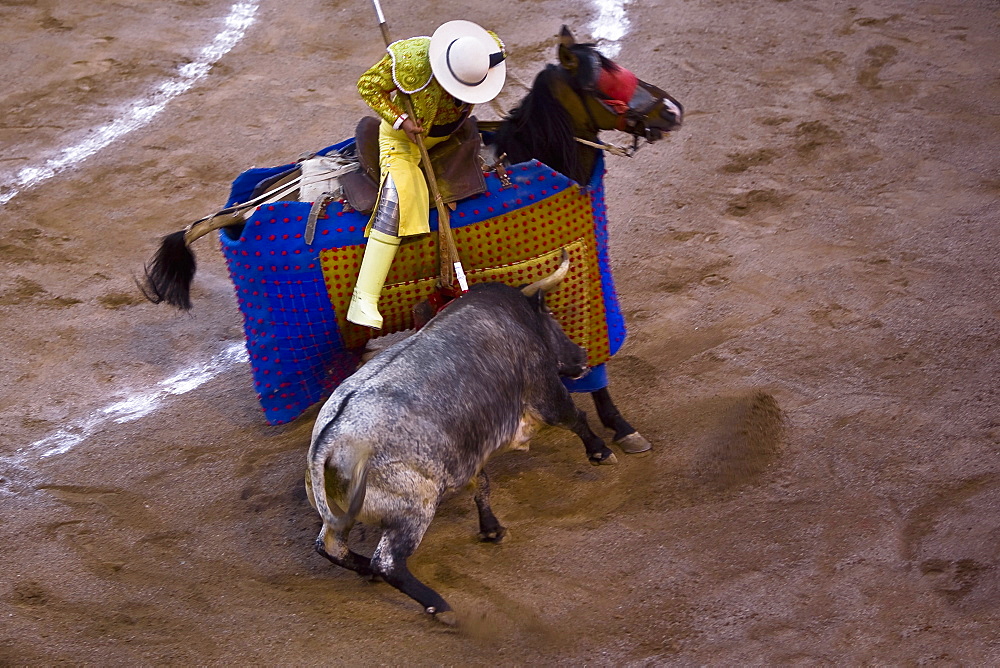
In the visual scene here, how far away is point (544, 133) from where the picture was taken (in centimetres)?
413

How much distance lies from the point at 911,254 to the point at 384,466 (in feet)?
12.8

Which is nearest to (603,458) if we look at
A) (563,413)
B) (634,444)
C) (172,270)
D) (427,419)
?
(634,444)

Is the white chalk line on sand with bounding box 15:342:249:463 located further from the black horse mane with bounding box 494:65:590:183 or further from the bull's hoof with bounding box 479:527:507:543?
the black horse mane with bounding box 494:65:590:183

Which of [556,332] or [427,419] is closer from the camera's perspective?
[427,419]

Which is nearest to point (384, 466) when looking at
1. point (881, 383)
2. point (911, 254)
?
point (881, 383)

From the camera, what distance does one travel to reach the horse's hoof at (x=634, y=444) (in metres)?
4.53

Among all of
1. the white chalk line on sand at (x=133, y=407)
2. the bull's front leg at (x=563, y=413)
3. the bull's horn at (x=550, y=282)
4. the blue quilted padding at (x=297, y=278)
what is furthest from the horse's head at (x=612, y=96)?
the white chalk line on sand at (x=133, y=407)

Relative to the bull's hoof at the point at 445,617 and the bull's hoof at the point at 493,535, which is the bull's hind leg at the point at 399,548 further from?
the bull's hoof at the point at 493,535

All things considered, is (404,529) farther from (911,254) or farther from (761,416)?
(911,254)

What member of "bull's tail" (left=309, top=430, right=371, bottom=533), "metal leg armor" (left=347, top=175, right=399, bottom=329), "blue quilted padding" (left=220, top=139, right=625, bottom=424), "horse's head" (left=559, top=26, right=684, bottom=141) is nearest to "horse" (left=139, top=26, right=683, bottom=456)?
"horse's head" (left=559, top=26, right=684, bottom=141)

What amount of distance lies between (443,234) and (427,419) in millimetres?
886

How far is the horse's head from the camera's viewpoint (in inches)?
158

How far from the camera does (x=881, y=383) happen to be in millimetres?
4805

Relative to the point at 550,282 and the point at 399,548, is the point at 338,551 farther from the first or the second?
the point at 550,282
